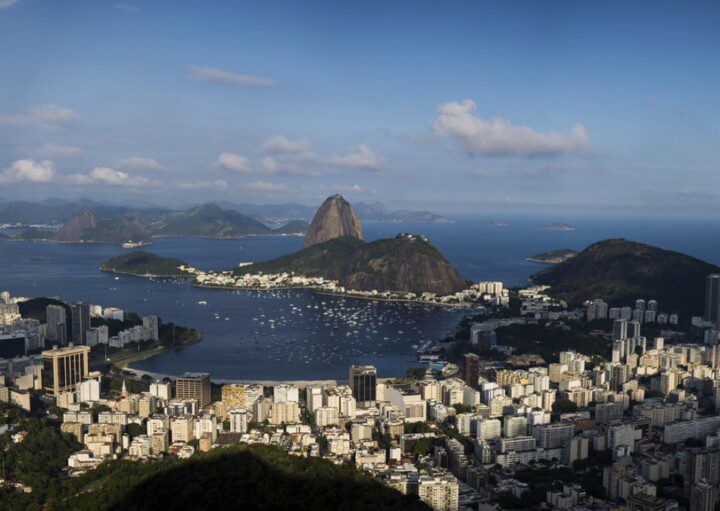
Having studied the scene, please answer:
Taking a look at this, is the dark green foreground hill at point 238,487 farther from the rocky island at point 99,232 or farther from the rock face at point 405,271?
the rocky island at point 99,232

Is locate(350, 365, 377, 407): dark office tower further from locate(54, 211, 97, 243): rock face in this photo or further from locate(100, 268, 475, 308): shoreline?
locate(54, 211, 97, 243): rock face

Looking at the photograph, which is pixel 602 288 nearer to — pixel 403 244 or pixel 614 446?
pixel 403 244

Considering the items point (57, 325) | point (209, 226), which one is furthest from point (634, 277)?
point (209, 226)

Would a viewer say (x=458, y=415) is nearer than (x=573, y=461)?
No

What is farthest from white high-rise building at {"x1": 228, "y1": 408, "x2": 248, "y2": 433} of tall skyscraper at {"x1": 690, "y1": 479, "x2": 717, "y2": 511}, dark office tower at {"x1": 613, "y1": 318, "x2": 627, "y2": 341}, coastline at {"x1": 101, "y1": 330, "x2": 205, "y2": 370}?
dark office tower at {"x1": 613, "y1": 318, "x2": 627, "y2": 341}

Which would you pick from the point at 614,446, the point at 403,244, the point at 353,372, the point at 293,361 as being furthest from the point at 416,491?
the point at 403,244
